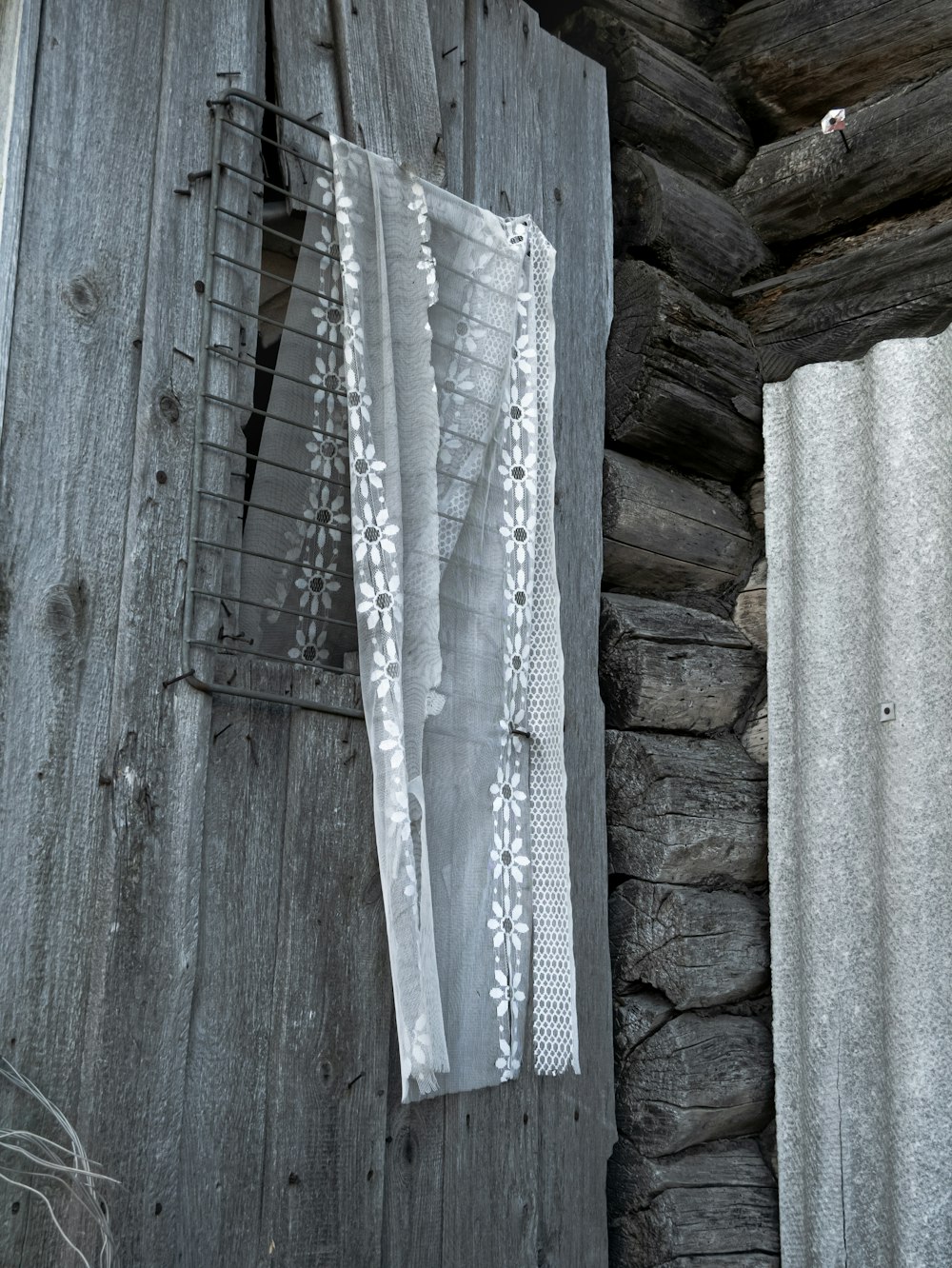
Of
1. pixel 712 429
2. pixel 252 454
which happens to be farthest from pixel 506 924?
pixel 712 429

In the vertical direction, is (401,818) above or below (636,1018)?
above

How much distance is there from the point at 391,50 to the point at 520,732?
1.36m

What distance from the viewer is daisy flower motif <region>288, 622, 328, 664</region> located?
238 centimetres

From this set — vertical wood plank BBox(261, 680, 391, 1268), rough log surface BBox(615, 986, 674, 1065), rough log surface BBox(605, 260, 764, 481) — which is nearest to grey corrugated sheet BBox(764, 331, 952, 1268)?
rough log surface BBox(605, 260, 764, 481)

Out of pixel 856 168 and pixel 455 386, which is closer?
pixel 455 386

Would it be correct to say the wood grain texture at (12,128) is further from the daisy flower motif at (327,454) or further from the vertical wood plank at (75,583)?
the daisy flower motif at (327,454)

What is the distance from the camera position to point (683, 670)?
3053 mm

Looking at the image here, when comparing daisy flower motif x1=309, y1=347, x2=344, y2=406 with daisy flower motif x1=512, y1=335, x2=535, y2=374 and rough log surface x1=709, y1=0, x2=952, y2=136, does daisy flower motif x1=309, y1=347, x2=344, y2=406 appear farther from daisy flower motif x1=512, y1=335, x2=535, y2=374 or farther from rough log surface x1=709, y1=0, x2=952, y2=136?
rough log surface x1=709, y1=0, x2=952, y2=136

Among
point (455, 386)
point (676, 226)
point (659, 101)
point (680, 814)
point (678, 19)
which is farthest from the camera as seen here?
point (678, 19)

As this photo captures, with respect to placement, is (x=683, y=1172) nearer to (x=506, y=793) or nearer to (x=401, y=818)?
(x=506, y=793)

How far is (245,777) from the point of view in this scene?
2221mm

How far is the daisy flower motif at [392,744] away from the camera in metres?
2.25

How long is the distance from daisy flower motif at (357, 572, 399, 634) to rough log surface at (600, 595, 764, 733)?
2.68 ft

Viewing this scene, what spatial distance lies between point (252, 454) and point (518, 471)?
0.55m
